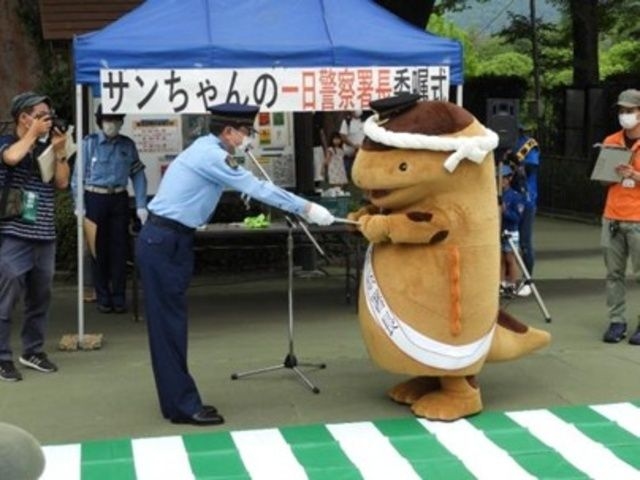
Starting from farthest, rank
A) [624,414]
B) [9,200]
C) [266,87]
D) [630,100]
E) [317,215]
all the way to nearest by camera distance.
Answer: [266,87], [630,100], [9,200], [624,414], [317,215]

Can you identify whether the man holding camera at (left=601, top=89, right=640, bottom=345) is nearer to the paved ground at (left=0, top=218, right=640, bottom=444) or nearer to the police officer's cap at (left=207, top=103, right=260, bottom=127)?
the paved ground at (left=0, top=218, right=640, bottom=444)

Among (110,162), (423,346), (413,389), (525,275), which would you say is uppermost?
(110,162)

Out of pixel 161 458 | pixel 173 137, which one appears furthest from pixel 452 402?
pixel 173 137

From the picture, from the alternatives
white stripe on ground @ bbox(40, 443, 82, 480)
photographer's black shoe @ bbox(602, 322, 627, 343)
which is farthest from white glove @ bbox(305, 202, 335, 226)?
photographer's black shoe @ bbox(602, 322, 627, 343)

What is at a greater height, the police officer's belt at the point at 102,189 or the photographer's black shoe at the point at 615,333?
the police officer's belt at the point at 102,189

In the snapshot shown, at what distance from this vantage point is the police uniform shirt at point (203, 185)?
550 cm

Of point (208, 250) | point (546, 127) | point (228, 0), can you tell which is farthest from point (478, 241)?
point (546, 127)

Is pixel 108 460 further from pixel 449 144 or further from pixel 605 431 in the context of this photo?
pixel 605 431

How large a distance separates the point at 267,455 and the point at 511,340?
5.81 ft

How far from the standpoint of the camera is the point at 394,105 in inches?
221

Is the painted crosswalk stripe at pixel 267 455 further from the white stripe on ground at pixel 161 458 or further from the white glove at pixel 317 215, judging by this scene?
the white glove at pixel 317 215

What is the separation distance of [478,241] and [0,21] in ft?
28.7

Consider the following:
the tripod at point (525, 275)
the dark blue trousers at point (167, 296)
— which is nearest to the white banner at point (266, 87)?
the dark blue trousers at point (167, 296)

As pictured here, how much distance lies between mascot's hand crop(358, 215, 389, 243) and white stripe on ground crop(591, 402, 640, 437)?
1731 mm
